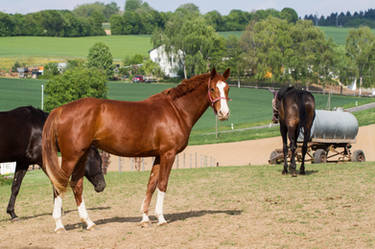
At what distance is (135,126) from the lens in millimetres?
11305

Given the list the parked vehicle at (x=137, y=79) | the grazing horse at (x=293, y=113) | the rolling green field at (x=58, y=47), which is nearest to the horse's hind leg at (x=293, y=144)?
the grazing horse at (x=293, y=113)

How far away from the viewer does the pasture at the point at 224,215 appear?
10.2 metres

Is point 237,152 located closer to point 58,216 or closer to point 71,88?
point 58,216

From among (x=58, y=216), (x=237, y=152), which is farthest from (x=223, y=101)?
(x=237, y=152)

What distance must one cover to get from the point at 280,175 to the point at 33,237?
10558 millimetres

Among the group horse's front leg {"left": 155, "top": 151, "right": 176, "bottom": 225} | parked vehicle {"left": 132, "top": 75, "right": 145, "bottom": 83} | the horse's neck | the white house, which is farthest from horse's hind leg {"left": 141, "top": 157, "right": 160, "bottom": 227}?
parked vehicle {"left": 132, "top": 75, "right": 145, "bottom": 83}

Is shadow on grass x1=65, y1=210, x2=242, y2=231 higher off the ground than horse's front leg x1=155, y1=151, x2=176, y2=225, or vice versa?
horse's front leg x1=155, y1=151, x2=176, y2=225

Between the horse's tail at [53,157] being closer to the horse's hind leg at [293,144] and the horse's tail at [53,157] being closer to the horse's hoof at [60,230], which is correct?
the horse's hoof at [60,230]

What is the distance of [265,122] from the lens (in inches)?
3105

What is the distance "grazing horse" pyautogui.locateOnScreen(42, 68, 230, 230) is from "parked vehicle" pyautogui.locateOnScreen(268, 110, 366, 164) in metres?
15.9

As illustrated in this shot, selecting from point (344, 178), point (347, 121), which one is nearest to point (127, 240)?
point (344, 178)

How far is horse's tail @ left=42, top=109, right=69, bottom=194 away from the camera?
10.9 meters

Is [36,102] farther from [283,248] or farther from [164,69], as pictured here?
[283,248]

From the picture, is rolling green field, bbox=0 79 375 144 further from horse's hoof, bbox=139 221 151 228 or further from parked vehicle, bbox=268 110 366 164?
horse's hoof, bbox=139 221 151 228
